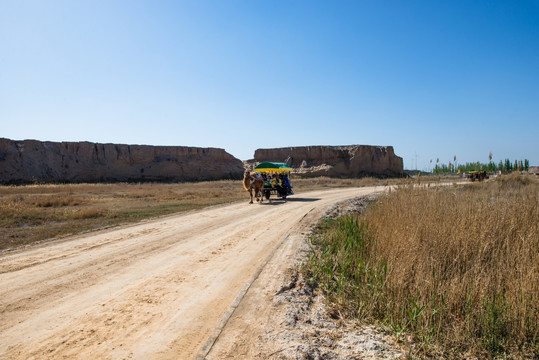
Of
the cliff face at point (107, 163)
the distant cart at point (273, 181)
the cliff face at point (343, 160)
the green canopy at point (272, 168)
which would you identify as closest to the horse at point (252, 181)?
the distant cart at point (273, 181)

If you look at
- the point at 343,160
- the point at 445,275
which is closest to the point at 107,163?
the point at 343,160

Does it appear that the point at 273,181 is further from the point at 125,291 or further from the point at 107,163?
the point at 107,163

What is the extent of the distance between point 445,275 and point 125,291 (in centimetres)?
504

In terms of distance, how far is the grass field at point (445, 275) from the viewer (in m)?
4.10

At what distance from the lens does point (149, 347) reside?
3.96 meters

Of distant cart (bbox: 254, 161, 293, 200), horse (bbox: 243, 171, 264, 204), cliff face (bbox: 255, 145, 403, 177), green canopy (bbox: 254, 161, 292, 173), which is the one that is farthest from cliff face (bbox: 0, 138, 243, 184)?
horse (bbox: 243, 171, 264, 204)

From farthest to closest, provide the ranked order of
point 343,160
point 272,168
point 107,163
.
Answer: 1. point 343,160
2. point 107,163
3. point 272,168

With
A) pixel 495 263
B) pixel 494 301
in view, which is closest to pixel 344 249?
pixel 495 263

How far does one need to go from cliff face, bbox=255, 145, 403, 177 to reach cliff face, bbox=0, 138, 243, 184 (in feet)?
40.8

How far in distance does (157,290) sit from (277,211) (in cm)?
1054

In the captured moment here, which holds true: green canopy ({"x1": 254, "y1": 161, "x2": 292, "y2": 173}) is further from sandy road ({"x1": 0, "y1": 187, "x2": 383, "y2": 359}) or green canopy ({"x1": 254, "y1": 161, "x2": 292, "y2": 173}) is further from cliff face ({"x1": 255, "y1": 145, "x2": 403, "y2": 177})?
cliff face ({"x1": 255, "y1": 145, "x2": 403, "y2": 177})

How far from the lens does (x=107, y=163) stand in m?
59.9

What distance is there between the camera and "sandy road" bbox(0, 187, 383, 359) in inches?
158

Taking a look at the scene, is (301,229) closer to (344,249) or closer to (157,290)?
(344,249)
